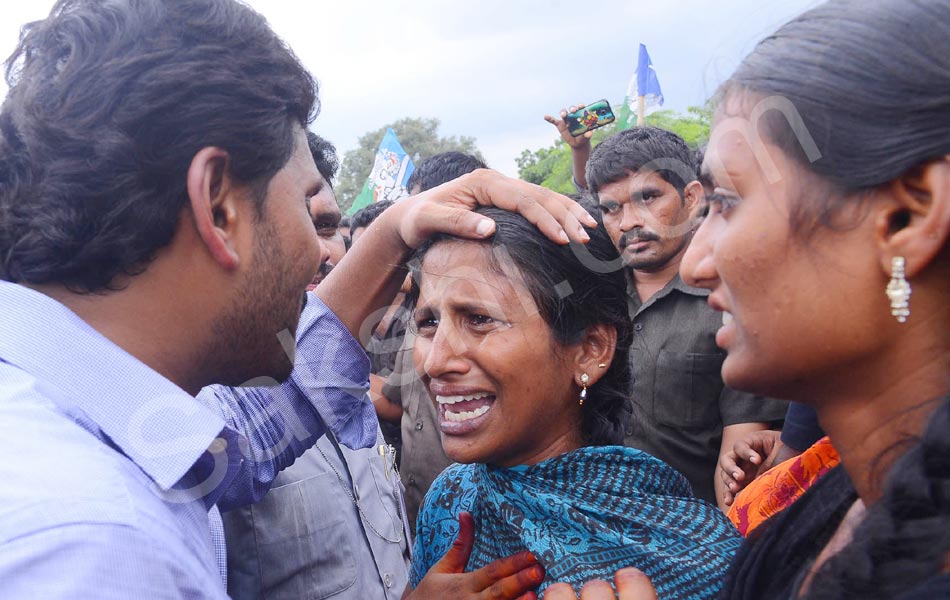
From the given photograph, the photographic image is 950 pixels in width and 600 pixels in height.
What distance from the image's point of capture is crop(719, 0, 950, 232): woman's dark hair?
1.19 m

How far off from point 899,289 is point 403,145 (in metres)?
41.9

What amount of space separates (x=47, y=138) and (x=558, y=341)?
142 cm

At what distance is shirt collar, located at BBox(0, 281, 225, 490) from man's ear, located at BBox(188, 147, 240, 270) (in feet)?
0.94

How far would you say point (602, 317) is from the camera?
2.42 m

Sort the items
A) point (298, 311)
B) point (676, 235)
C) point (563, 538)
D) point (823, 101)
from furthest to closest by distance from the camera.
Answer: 1. point (676, 235)
2. point (563, 538)
3. point (298, 311)
4. point (823, 101)

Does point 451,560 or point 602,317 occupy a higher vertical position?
point 602,317

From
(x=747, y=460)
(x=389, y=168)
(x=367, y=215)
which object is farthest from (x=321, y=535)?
(x=389, y=168)

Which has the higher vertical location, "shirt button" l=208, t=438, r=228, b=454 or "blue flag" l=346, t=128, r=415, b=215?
"shirt button" l=208, t=438, r=228, b=454

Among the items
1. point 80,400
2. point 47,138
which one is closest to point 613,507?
point 80,400

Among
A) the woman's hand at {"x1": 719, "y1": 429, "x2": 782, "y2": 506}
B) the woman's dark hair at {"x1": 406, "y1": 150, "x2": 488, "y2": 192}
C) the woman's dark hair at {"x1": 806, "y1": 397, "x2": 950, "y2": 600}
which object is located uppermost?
the woman's dark hair at {"x1": 806, "y1": 397, "x2": 950, "y2": 600}

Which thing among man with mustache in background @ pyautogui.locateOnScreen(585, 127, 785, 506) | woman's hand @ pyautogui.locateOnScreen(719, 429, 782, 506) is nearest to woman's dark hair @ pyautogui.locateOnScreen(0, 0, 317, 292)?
woman's hand @ pyautogui.locateOnScreen(719, 429, 782, 506)

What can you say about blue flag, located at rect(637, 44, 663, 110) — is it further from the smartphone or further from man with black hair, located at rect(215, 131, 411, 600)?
man with black hair, located at rect(215, 131, 411, 600)

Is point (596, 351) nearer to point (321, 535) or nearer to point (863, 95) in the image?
point (321, 535)

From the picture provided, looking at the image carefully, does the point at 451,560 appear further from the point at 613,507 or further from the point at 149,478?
the point at 149,478
